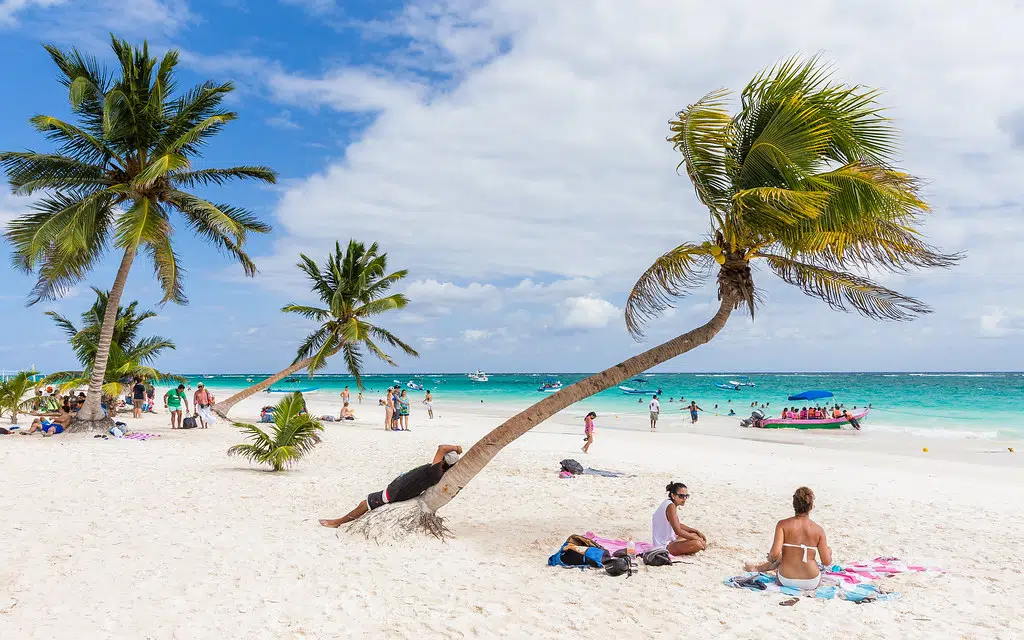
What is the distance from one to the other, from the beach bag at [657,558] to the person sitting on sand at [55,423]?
15.1 metres

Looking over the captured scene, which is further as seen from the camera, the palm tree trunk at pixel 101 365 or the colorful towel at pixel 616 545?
the palm tree trunk at pixel 101 365

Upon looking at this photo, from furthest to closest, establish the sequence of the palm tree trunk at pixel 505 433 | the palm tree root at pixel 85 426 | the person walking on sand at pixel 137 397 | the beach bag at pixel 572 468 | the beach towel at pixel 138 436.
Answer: the person walking on sand at pixel 137 397
the palm tree root at pixel 85 426
the beach towel at pixel 138 436
the beach bag at pixel 572 468
the palm tree trunk at pixel 505 433

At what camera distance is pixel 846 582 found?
5.81 m

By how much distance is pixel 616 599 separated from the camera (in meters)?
5.54

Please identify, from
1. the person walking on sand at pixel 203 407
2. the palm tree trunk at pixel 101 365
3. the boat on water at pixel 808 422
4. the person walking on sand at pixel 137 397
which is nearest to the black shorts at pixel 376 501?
the palm tree trunk at pixel 101 365

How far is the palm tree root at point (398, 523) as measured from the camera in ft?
23.3

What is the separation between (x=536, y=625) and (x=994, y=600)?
4.08 m

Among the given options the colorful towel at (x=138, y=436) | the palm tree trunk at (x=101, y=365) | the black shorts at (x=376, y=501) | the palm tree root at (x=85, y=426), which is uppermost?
the palm tree trunk at (x=101, y=365)

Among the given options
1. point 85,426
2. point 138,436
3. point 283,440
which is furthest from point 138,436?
point 283,440

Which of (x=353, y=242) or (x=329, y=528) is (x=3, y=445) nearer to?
(x=329, y=528)

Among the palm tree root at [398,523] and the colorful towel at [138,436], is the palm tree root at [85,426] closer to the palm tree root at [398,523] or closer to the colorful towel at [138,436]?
the colorful towel at [138,436]

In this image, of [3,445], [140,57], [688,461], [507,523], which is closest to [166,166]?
[140,57]

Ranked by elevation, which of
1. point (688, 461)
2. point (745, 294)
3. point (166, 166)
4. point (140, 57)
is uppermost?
point (140, 57)

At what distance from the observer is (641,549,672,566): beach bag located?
658 cm
